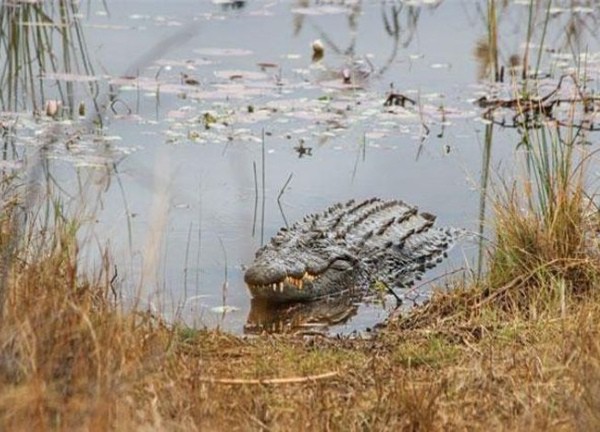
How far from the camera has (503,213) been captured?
19.0 ft

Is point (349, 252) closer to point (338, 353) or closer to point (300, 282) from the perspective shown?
point (300, 282)

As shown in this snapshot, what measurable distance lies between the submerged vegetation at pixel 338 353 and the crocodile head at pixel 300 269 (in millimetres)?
993

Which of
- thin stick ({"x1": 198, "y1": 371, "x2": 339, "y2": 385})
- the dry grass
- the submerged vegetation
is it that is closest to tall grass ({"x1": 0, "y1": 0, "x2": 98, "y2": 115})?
the submerged vegetation

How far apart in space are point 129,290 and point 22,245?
0.81 m

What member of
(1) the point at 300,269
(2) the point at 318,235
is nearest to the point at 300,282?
(1) the point at 300,269

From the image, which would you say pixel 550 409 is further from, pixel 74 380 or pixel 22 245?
pixel 22 245

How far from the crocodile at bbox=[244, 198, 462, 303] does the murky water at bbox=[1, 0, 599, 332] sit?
14 cm

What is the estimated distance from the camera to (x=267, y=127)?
8594 millimetres

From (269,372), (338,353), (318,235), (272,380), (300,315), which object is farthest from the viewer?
(318,235)

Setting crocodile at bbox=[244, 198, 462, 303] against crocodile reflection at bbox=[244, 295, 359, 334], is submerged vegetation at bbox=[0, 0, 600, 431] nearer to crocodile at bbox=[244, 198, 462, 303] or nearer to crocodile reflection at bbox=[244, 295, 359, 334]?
crocodile reflection at bbox=[244, 295, 359, 334]

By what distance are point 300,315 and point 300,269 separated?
1.29ft

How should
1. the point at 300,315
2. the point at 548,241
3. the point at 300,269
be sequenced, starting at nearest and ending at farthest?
the point at 548,241 → the point at 300,315 → the point at 300,269

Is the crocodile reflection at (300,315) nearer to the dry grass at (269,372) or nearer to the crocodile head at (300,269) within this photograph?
the crocodile head at (300,269)

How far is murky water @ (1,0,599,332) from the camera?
6641 mm
